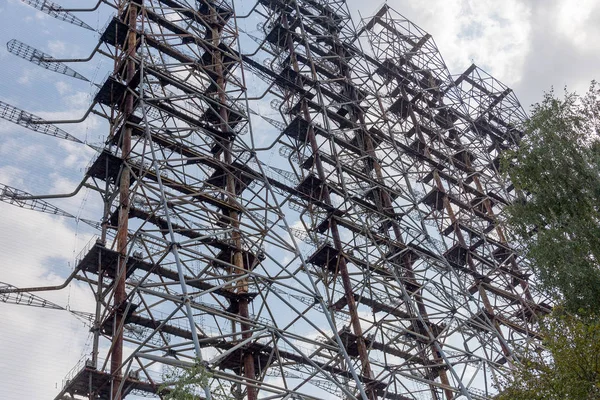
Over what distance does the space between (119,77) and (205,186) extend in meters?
5.36

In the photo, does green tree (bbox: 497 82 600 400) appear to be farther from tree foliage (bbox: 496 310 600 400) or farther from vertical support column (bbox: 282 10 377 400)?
vertical support column (bbox: 282 10 377 400)

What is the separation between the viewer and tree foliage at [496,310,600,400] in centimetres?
1527

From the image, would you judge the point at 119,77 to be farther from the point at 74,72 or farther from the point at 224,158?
the point at 224,158

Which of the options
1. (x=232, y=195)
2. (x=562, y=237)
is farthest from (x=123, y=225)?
(x=562, y=237)

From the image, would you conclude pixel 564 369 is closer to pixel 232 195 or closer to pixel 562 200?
pixel 562 200

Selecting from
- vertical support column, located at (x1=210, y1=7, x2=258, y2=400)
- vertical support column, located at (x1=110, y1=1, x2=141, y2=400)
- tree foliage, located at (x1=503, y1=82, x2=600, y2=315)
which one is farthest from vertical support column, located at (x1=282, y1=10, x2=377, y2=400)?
vertical support column, located at (x1=110, y1=1, x2=141, y2=400)

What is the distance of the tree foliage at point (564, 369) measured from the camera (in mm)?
15266

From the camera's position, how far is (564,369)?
51.1ft

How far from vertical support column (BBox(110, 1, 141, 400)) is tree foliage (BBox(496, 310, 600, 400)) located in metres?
9.42

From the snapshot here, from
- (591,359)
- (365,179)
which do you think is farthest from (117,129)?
(591,359)

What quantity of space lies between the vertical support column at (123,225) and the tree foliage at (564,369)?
30.9 feet

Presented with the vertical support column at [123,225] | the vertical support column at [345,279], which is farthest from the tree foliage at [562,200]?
the vertical support column at [123,225]

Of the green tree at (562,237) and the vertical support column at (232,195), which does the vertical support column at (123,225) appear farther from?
the green tree at (562,237)

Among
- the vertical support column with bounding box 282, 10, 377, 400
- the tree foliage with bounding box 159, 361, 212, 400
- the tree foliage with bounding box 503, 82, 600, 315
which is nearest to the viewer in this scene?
the tree foliage with bounding box 159, 361, 212, 400
